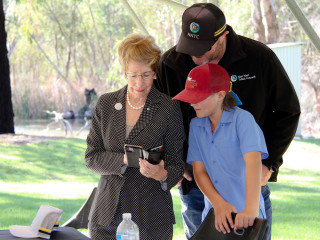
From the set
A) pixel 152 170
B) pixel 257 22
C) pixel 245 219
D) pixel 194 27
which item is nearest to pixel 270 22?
pixel 257 22

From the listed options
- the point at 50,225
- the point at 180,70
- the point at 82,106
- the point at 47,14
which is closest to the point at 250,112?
the point at 180,70

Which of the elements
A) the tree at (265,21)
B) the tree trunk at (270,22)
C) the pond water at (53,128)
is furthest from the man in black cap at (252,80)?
the pond water at (53,128)

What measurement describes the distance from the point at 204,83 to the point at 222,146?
0.97ft

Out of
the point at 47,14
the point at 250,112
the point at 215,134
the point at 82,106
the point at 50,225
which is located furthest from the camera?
the point at 47,14

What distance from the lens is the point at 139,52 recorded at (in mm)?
2500

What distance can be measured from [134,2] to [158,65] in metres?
18.9

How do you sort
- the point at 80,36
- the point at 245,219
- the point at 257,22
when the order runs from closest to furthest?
the point at 245,219 → the point at 257,22 → the point at 80,36

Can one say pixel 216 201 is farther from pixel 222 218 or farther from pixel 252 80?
pixel 252 80

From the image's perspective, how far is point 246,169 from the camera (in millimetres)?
2332

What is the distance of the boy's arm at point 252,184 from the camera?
2219 millimetres

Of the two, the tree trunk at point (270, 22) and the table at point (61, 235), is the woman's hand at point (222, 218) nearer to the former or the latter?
the table at point (61, 235)

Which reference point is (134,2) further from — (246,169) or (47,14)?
(246,169)

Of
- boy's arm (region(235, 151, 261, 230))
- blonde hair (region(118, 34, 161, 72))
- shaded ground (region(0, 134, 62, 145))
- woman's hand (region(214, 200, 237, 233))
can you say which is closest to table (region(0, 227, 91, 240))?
woman's hand (region(214, 200, 237, 233))

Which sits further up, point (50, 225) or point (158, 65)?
point (158, 65)
